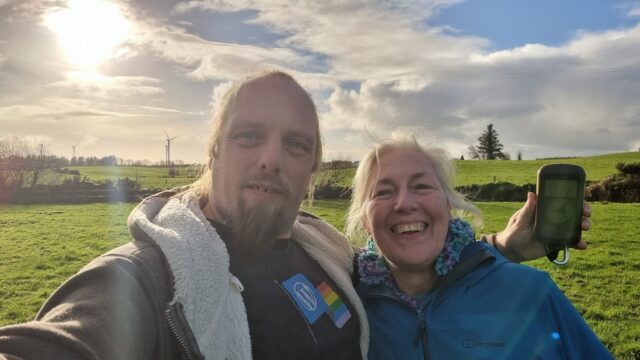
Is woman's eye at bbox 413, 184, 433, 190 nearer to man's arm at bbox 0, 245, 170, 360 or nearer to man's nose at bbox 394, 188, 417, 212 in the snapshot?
man's nose at bbox 394, 188, 417, 212

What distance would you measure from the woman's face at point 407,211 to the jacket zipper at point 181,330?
1.82 meters

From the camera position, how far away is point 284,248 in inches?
134

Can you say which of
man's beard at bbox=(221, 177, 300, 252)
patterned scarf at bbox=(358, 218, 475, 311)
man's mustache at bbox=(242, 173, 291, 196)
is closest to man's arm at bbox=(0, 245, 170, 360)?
man's beard at bbox=(221, 177, 300, 252)

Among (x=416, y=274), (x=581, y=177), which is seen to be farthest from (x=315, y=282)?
(x=581, y=177)

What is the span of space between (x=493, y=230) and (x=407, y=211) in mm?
18688

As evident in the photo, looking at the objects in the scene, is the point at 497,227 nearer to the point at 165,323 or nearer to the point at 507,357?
the point at 507,357

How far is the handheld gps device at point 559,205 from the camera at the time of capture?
383 cm

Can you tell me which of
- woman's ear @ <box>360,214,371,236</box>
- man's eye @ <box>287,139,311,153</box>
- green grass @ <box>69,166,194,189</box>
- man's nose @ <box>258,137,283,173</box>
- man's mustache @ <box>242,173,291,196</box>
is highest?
man's eye @ <box>287,139,311,153</box>

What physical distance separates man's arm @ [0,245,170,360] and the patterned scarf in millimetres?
1907

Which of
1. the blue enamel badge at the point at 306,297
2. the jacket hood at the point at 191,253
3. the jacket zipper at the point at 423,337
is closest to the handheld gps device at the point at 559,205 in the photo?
the jacket zipper at the point at 423,337

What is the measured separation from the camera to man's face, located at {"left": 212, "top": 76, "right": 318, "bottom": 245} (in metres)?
3.26

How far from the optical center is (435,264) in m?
3.63

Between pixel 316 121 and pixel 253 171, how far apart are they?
0.75 m

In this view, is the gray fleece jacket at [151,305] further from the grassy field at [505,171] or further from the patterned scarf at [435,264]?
the grassy field at [505,171]
